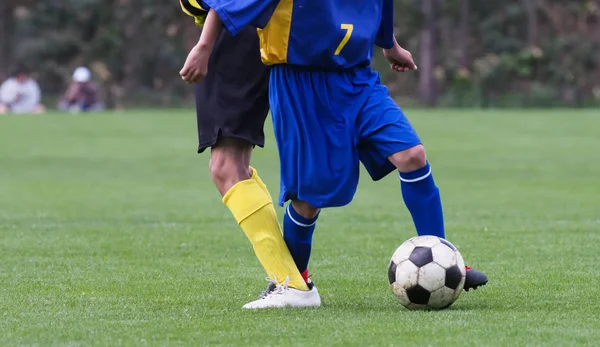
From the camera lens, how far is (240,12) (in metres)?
5.29

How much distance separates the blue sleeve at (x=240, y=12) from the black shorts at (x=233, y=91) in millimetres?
487

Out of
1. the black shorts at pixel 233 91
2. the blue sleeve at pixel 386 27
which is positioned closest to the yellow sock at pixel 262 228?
the black shorts at pixel 233 91

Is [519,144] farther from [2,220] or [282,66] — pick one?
[282,66]

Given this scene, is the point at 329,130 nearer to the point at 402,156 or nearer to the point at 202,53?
the point at 402,156

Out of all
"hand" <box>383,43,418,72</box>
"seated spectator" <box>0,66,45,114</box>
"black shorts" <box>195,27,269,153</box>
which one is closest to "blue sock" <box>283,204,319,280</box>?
"black shorts" <box>195,27,269,153</box>

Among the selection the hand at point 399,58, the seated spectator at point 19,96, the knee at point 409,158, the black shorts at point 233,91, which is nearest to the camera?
the knee at point 409,158

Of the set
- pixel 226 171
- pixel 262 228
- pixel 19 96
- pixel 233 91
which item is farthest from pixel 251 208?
pixel 19 96

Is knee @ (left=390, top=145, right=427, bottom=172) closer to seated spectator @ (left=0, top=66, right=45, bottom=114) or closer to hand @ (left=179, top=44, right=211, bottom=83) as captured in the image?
hand @ (left=179, top=44, right=211, bottom=83)

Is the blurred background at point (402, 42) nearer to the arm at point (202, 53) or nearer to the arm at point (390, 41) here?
the arm at point (390, 41)

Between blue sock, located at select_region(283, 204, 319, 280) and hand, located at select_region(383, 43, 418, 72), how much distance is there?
3.08 ft

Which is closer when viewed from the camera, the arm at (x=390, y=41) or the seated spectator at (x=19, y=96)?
the arm at (x=390, y=41)

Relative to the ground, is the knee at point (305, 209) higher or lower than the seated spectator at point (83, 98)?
higher

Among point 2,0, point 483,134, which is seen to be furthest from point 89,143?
point 2,0

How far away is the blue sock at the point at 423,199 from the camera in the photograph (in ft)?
18.1
